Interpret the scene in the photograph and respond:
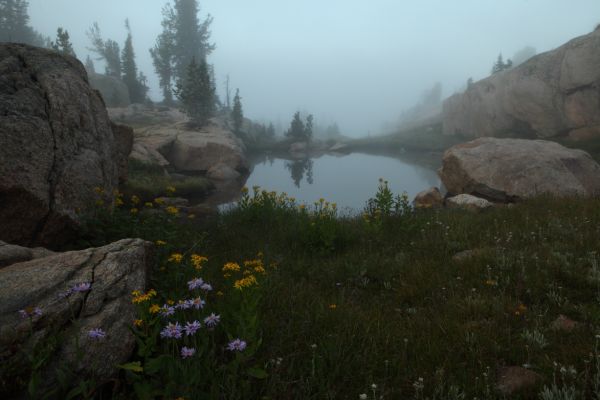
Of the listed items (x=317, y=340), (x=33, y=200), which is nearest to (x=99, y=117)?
(x=33, y=200)

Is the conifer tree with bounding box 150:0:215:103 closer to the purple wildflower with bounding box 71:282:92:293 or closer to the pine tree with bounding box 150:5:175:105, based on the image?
the pine tree with bounding box 150:5:175:105

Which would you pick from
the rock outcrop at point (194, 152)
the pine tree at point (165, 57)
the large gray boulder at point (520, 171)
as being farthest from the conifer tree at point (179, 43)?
the large gray boulder at point (520, 171)

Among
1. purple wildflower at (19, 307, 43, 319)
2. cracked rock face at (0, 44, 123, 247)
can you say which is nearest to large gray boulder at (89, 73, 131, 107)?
cracked rock face at (0, 44, 123, 247)

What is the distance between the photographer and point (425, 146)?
58.2m

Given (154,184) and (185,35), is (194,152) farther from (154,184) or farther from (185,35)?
(185,35)

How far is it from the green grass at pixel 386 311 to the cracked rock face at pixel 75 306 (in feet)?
0.77

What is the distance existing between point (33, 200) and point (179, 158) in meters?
24.8

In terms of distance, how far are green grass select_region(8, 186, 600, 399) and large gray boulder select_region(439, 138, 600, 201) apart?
20.5 ft

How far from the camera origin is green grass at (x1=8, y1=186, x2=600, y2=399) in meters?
2.75

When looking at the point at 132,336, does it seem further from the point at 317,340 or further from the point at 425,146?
the point at 425,146

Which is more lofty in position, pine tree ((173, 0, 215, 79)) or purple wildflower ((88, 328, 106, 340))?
pine tree ((173, 0, 215, 79))

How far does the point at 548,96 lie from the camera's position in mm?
34625

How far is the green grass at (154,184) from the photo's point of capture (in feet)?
53.8

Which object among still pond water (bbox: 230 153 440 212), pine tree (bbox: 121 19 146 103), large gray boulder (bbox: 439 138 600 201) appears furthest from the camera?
pine tree (bbox: 121 19 146 103)
